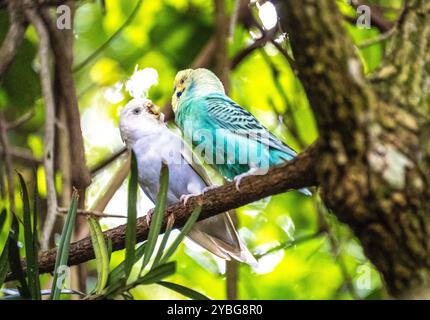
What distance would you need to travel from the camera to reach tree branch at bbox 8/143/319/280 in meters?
1.40

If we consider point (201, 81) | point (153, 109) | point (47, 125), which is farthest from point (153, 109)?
point (47, 125)

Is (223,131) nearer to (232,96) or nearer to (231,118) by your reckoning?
(231,118)

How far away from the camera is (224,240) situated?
2.11 metres

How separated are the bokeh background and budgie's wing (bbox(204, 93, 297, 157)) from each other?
0.24 m

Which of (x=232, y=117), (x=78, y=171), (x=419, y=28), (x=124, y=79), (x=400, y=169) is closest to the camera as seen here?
(x=400, y=169)

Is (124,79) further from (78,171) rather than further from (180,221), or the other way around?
(180,221)

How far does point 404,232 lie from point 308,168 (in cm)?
23

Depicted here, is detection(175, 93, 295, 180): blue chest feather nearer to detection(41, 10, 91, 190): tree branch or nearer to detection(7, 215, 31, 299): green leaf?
detection(41, 10, 91, 190): tree branch

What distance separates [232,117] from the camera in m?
2.11

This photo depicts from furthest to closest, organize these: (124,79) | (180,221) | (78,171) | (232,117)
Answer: (124,79) < (78,171) < (232,117) < (180,221)

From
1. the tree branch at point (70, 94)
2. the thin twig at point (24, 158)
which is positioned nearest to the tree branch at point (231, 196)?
the tree branch at point (70, 94)

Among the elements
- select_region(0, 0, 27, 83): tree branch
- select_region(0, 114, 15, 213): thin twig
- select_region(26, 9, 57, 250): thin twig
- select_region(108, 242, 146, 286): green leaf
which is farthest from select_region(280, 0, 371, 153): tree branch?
select_region(0, 0, 27, 83): tree branch

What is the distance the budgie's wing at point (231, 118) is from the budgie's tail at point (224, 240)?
26 cm

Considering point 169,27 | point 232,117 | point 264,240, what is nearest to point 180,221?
point 232,117
